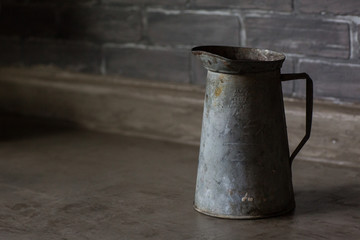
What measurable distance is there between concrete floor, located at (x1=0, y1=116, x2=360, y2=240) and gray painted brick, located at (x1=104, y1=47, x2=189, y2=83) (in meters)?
0.23

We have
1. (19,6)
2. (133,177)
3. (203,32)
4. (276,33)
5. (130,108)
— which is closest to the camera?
(133,177)

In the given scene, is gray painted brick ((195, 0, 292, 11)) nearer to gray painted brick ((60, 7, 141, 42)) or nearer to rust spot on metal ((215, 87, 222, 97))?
gray painted brick ((60, 7, 141, 42))

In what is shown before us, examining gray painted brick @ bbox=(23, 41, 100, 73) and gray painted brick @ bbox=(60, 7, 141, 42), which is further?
gray painted brick @ bbox=(23, 41, 100, 73)

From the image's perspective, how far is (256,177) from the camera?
5.17ft

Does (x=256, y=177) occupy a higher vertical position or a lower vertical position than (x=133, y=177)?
higher

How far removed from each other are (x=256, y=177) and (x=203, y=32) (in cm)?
83

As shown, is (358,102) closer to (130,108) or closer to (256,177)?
(256,177)

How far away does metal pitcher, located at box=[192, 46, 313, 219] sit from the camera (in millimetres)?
1554

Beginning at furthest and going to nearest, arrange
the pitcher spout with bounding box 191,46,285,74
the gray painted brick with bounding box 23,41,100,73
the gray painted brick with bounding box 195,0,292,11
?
the gray painted brick with bounding box 23,41,100,73 < the gray painted brick with bounding box 195,0,292,11 < the pitcher spout with bounding box 191,46,285,74

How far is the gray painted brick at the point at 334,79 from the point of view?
2.02 m

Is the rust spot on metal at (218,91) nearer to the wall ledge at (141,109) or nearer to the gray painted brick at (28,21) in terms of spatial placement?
the wall ledge at (141,109)

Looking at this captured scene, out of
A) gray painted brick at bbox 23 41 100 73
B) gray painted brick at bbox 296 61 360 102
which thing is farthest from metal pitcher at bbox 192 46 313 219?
gray painted brick at bbox 23 41 100 73

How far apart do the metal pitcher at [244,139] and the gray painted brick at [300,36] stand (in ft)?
1.49

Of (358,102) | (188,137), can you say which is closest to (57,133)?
(188,137)
